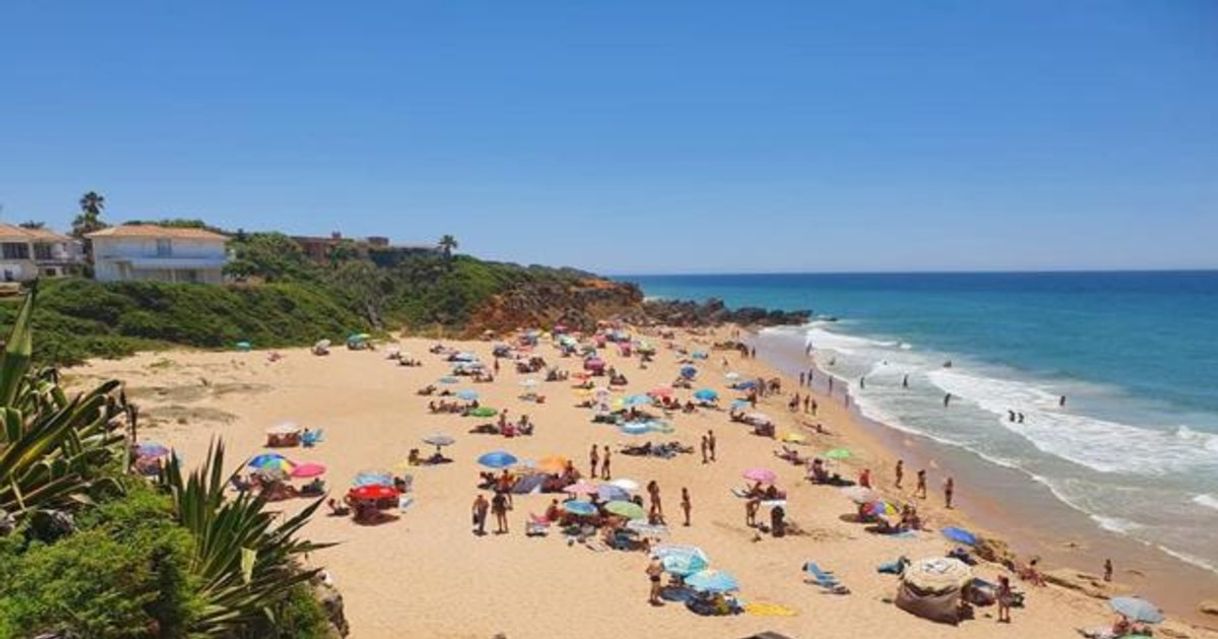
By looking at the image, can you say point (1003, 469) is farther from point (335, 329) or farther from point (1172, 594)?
point (335, 329)

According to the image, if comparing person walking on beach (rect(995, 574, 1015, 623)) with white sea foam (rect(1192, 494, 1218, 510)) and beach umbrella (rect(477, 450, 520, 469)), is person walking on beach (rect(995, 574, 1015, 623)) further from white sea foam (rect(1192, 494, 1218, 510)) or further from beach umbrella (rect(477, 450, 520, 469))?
beach umbrella (rect(477, 450, 520, 469))

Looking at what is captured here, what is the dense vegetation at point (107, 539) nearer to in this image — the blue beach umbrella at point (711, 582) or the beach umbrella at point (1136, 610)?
the blue beach umbrella at point (711, 582)

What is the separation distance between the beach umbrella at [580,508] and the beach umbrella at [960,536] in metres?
7.97

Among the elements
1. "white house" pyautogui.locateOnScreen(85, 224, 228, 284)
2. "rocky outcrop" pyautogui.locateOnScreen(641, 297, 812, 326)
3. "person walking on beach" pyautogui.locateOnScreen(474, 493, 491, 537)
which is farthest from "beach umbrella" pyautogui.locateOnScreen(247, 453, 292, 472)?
"rocky outcrop" pyautogui.locateOnScreen(641, 297, 812, 326)

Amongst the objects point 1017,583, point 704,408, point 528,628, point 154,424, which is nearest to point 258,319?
point 154,424

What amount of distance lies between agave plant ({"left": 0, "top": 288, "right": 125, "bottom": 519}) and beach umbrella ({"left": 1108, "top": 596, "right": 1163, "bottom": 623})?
51.8 feet

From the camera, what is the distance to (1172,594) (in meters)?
16.5

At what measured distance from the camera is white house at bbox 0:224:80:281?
152 ft

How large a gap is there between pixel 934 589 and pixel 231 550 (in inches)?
479

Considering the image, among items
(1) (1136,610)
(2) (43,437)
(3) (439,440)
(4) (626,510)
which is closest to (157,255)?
(3) (439,440)

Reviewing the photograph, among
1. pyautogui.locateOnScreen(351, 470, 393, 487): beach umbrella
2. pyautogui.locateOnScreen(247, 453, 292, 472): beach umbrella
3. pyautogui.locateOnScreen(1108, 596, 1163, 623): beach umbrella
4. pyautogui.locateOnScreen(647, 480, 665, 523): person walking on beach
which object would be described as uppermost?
pyautogui.locateOnScreen(247, 453, 292, 472): beach umbrella

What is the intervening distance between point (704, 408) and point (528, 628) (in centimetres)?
2101

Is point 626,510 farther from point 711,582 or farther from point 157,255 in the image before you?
point 157,255

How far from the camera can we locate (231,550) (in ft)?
22.3
